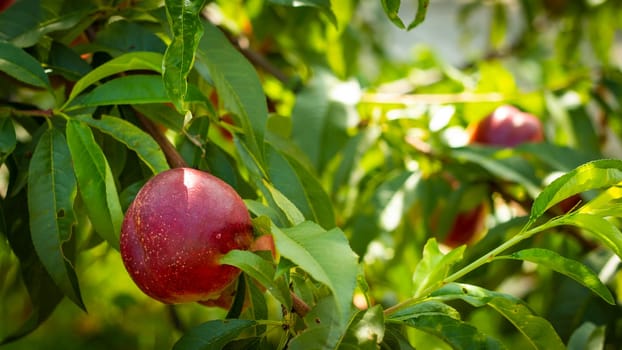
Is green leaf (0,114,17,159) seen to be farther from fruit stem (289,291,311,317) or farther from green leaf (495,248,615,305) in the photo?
green leaf (495,248,615,305)

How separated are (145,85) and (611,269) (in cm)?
52

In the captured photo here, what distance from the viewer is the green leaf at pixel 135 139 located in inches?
21.1

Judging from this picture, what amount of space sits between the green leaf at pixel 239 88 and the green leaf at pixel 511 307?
146 mm

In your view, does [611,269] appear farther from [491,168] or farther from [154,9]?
[154,9]

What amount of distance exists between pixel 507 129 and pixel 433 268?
20.4 inches

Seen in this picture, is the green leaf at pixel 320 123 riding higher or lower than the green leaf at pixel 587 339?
higher

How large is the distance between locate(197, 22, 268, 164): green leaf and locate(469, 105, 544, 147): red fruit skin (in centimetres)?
50

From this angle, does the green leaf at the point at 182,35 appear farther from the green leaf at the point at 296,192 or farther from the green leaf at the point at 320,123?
the green leaf at the point at 320,123

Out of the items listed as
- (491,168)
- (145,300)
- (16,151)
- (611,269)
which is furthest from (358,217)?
(145,300)

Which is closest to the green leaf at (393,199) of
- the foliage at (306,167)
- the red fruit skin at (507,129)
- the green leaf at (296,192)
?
the foliage at (306,167)

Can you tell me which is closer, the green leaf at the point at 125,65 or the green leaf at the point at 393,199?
the green leaf at the point at 125,65

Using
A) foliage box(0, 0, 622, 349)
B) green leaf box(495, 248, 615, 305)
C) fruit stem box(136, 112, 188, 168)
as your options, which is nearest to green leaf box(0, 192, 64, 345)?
foliage box(0, 0, 622, 349)

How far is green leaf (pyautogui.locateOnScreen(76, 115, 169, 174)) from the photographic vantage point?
0.54 m

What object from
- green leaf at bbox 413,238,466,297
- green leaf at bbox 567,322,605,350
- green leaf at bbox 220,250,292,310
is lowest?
green leaf at bbox 567,322,605,350
